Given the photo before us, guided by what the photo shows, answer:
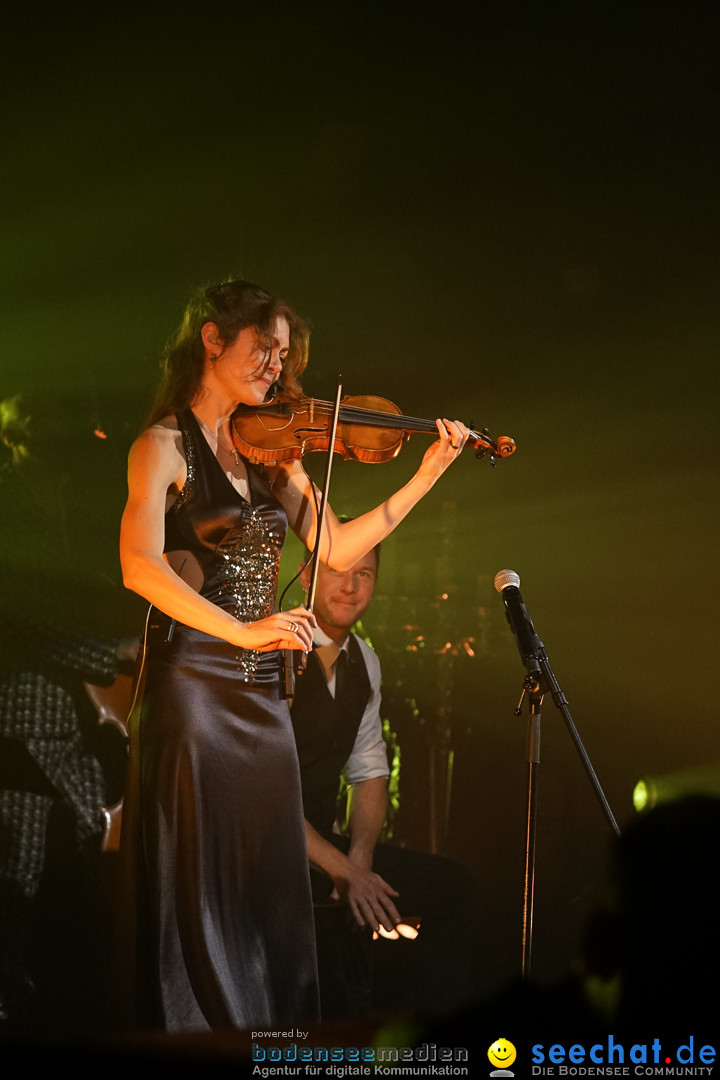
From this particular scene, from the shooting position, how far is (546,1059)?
84 centimetres

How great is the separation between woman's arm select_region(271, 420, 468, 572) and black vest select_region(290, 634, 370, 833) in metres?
0.73

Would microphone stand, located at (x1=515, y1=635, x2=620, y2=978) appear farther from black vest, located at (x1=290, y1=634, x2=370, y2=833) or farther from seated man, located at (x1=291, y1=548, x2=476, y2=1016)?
black vest, located at (x1=290, y1=634, x2=370, y2=833)

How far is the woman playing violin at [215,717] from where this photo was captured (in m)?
1.88

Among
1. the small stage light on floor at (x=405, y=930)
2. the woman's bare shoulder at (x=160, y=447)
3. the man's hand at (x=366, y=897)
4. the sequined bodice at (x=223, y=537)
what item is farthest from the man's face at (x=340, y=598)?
the woman's bare shoulder at (x=160, y=447)

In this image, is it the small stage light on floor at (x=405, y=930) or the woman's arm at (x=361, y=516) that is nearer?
the woman's arm at (x=361, y=516)

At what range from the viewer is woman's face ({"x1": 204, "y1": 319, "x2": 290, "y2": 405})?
2.16 meters

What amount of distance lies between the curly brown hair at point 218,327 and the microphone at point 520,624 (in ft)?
2.11

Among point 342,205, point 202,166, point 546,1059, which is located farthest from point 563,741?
point 546,1059

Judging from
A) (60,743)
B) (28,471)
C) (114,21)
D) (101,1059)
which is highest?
(114,21)

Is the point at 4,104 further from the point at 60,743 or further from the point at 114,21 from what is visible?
the point at 60,743

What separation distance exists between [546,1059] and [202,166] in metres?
2.99

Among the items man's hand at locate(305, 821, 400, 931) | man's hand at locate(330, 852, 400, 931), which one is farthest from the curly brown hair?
man's hand at locate(330, 852, 400, 931)

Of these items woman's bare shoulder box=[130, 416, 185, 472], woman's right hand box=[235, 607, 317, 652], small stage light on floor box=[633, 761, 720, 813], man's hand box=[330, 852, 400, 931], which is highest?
woman's bare shoulder box=[130, 416, 185, 472]

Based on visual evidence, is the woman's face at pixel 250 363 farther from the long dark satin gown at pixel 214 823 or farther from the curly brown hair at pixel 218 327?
the long dark satin gown at pixel 214 823
